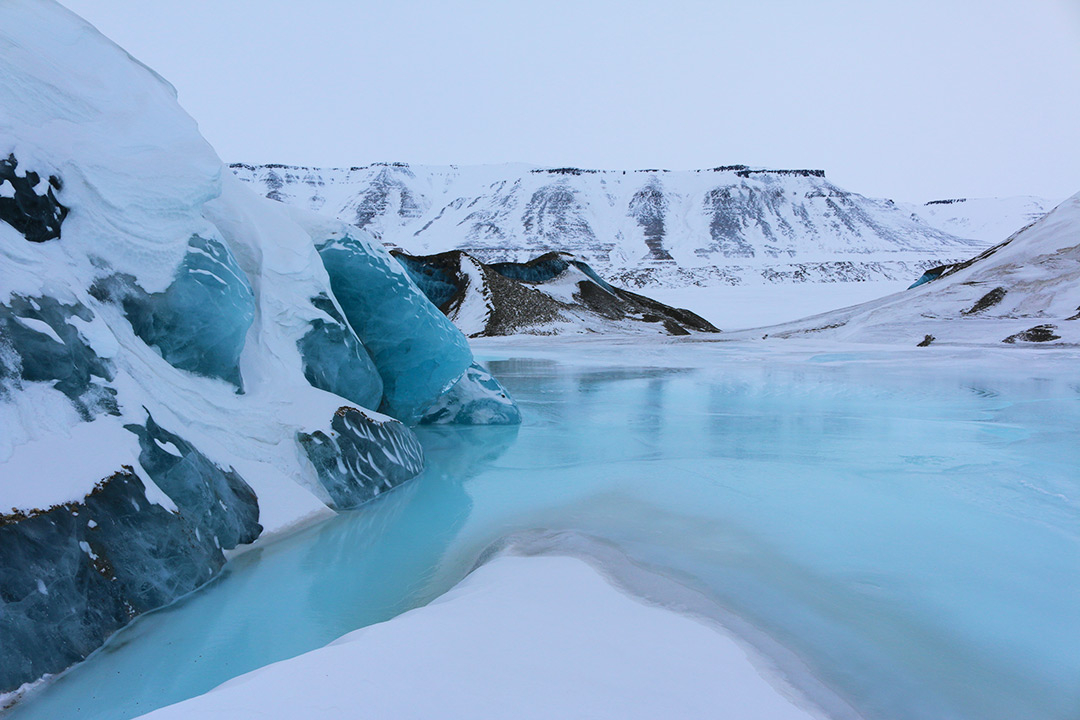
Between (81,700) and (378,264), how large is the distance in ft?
15.1

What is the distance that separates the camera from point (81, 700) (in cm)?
219

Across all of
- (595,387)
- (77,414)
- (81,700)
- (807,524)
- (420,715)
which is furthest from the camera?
(595,387)

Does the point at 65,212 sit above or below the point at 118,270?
above

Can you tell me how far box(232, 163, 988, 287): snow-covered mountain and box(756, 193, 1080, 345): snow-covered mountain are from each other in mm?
26941

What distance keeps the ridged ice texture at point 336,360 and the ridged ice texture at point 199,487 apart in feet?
5.20

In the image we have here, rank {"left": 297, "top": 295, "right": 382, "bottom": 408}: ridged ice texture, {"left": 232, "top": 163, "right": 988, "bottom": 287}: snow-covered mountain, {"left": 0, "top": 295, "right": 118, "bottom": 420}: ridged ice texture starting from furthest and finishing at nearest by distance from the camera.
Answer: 1. {"left": 232, "top": 163, "right": 988, "bottom": 287}: snow-covered mountain
2. {"left": 297, "top": 295, "right": 382, "bottom": 408}: ridged ice texture
3. {"left": 0, "top": 295, "right": 118, "bottom": 420}: ridged ice texture

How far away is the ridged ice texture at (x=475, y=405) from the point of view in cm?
770

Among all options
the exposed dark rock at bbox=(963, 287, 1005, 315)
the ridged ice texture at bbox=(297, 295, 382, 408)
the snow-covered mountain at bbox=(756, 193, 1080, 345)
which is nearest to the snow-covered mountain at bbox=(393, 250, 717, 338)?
the snow-covered mountain at bbox=(756, 193, 1080, 345)

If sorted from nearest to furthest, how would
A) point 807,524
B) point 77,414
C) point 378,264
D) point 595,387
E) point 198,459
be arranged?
point 77,414 < point 198,459 < point 807,524 < point 378,264 < point 595,387

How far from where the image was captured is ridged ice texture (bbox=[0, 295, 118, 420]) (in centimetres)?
274

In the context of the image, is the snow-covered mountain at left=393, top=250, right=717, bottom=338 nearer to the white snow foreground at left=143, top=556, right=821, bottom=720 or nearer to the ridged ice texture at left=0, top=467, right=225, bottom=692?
the ridged ice texture at left=0, top=467, right=225, bottom=692

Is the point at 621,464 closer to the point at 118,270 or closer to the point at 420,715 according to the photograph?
the point at 118,270

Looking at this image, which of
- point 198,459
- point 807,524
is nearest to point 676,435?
point 807,524

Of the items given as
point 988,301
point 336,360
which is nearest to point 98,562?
point 336,360
